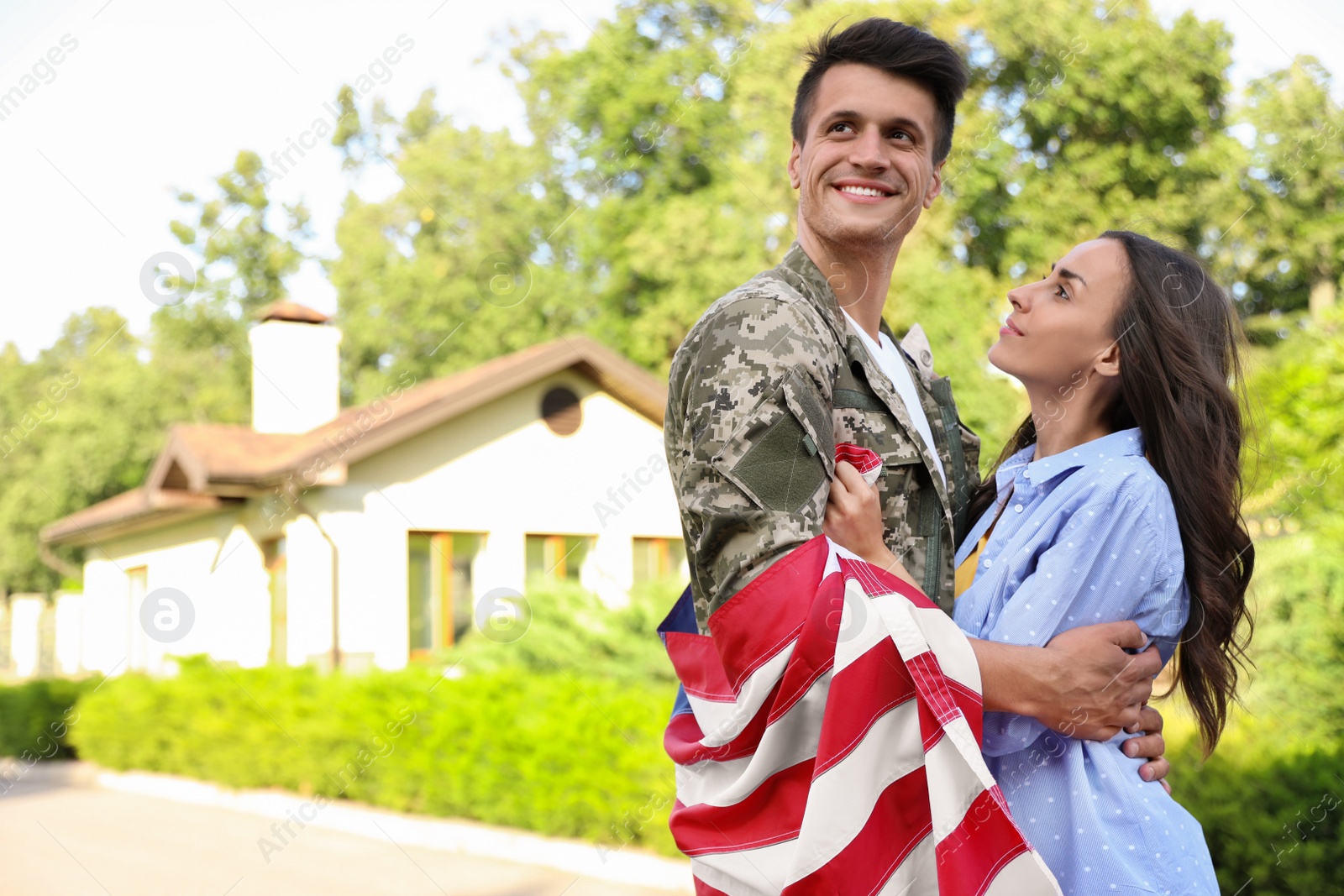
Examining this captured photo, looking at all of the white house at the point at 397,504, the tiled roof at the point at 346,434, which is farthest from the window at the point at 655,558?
the tiled roof at the point at 346,434

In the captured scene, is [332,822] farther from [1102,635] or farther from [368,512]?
[1102,635]

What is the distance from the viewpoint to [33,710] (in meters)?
19.4

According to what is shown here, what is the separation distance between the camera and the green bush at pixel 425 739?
9.50m

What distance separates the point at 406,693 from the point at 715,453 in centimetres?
1095

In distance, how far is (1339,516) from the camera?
8.32 metres

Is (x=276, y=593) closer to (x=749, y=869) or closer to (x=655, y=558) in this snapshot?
(x=655, y=558)

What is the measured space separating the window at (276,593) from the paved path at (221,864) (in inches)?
147

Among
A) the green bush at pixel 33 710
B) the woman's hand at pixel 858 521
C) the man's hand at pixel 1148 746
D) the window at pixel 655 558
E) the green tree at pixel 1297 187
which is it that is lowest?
the green bush at pixel 33 710

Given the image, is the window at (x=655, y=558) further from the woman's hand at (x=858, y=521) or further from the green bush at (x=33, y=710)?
the woman's hand at (x=858, y=521)

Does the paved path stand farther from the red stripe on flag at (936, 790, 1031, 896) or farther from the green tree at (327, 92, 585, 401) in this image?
the green tree at (327, 92, 585, 401)

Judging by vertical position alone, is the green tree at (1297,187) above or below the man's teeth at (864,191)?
above

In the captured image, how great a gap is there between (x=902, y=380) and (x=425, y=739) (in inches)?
385

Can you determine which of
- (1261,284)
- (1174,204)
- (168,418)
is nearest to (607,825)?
(1174,204)

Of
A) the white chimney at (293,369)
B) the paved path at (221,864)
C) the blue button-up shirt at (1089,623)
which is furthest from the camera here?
the white chimney at (293,369)
